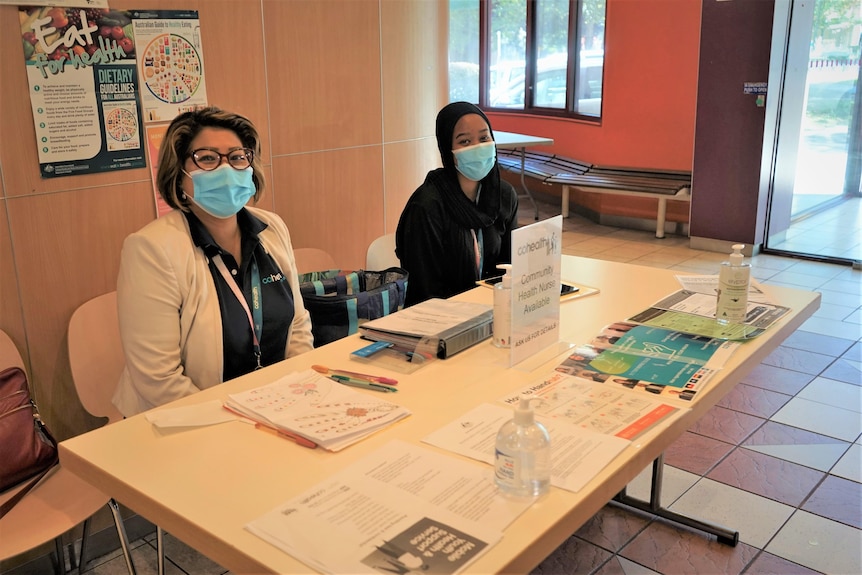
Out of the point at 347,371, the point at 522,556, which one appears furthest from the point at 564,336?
the point at 522,556

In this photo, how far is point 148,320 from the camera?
2.18 m

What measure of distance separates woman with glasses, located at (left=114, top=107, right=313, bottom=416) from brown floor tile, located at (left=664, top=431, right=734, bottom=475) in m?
1.72

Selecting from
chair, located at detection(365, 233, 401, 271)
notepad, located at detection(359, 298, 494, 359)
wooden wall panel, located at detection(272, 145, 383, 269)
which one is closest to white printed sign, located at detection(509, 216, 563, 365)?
notepad, located at detection(359, 298, 494, 359)

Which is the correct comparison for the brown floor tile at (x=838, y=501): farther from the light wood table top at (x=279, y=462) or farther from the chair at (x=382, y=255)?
the chair at (x=382, y=255)

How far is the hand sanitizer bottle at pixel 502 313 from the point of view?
211 cm

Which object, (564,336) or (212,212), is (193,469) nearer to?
(212,212)

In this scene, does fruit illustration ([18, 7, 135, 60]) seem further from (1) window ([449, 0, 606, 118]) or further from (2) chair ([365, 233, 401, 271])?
(1) window ([449, 0, 606, 118])

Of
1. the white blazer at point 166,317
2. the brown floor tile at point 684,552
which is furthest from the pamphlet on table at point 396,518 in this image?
the brown floor tile at point 684,552

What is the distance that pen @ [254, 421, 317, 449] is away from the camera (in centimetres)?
162

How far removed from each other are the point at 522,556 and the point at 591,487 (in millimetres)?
248

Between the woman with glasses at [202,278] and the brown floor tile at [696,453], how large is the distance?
5.63ft

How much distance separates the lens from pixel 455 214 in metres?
3.12

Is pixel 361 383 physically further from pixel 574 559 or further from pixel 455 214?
pixel 455 214

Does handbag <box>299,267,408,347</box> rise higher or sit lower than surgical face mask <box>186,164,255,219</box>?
lower
